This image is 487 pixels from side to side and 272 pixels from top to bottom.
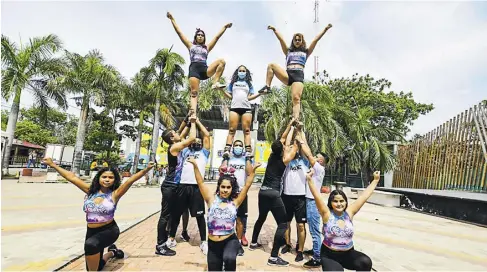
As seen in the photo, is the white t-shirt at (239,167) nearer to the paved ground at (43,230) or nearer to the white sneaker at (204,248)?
the white sneaker at (204,248)

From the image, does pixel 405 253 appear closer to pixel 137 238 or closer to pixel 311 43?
pixel 311 43

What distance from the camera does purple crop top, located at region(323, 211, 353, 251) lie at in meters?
3.87

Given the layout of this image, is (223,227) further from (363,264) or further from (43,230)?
(43,230)

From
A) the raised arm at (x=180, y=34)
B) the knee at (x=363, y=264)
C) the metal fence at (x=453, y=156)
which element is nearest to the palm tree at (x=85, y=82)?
the raised arm at (x=180, y=34)

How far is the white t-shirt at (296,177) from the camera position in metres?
5.68

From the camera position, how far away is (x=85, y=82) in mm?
23094

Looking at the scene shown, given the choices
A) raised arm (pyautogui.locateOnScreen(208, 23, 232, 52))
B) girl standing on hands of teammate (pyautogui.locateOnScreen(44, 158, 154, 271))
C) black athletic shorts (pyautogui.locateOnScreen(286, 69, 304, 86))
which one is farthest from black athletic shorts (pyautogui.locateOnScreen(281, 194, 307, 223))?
raised arm (pyautogui.locateOnScreen(208, 23, 232, 52))

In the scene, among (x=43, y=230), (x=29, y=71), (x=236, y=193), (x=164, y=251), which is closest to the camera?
(x=236, y=193)

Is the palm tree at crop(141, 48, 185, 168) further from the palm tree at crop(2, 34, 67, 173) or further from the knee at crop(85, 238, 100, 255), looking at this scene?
the knee at crop(85, 238, 100, 255)

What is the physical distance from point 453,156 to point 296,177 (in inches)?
538

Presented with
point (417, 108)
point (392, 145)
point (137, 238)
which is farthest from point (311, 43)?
point (417, 108)

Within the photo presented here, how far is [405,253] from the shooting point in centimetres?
683

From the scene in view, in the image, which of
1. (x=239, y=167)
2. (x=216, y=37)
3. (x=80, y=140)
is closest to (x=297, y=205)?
(x=239, y=167)

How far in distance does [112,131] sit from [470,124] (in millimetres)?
28013
